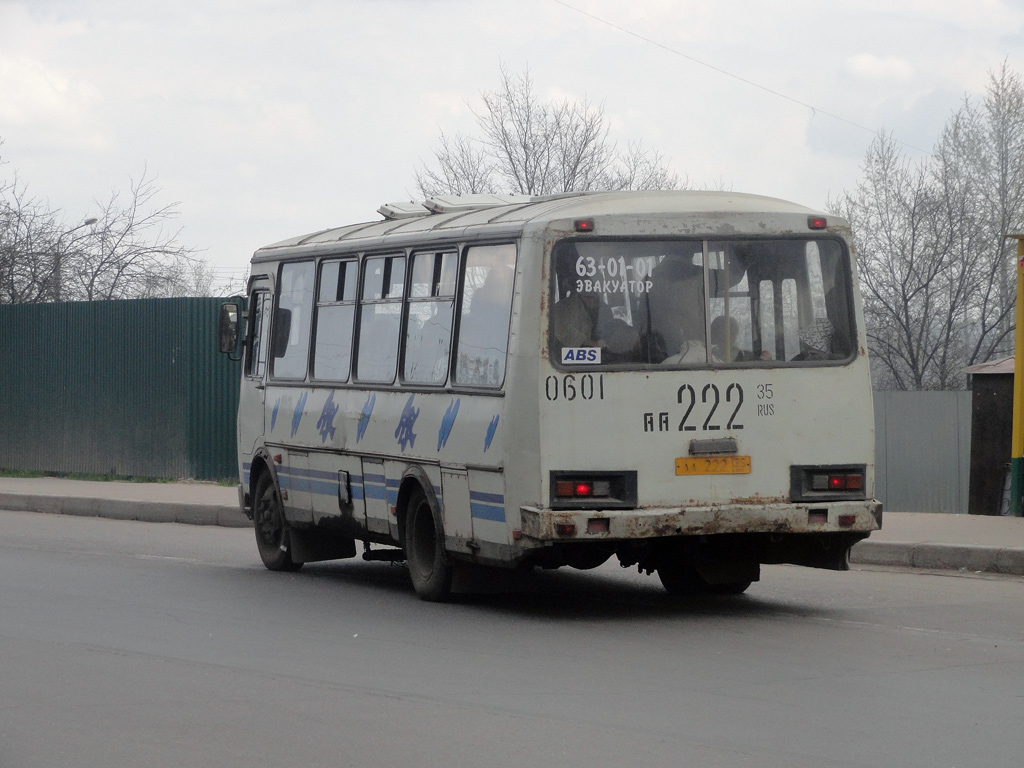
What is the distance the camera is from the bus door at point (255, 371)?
1349 cm

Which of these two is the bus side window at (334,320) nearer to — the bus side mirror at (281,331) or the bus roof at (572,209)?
the bus roof at (572,209)

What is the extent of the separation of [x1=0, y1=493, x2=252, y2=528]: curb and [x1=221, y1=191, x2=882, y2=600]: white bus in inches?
318

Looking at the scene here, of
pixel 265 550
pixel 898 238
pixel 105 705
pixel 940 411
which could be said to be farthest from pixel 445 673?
pixel 898 238

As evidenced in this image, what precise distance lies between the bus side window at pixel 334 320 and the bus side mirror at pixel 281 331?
1.98 ft

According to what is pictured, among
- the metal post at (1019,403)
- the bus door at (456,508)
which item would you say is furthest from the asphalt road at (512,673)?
the metal post at (1019,403)

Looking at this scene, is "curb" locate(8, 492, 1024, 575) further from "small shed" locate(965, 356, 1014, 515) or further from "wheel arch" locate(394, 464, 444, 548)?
"small shed" locate(965, 356, 1014, 515)

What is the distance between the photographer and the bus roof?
32.1 feet

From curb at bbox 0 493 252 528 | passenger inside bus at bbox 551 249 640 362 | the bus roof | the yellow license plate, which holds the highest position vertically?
the bus roof

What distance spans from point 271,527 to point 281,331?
5.64ft

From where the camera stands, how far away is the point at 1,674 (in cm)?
785

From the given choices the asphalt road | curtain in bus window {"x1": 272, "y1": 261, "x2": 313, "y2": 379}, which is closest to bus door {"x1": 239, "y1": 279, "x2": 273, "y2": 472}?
curtain in bus window {"x1": 272, "y1": 261, "x2": 313, "y2": 379}

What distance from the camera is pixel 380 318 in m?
11.5

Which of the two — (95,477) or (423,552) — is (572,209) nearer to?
(423,552)

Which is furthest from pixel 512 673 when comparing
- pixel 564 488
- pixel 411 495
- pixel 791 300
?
pixel 791 300
